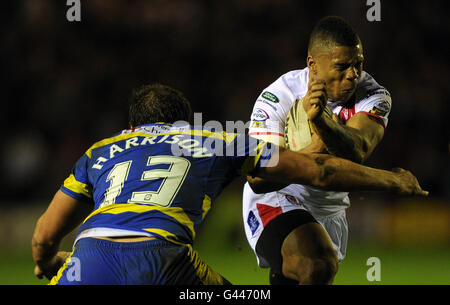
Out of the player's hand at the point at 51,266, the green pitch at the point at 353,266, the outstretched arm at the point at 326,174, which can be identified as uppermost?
the outstretched arm at the point at 326,174

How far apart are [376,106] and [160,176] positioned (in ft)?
6.68

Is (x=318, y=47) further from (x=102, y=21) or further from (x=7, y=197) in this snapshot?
(x=102, y=21)

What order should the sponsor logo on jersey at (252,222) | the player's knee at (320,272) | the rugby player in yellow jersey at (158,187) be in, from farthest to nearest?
1. the sponsor logo on jersey at (252,222)
2. the player's knee at (320,272)
3. the rugby player in yellow jersey at (158,187)

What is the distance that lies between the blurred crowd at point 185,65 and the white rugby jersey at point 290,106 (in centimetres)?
632

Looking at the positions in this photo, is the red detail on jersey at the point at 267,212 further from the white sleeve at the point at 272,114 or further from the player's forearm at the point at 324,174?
the player's forearm at the point at 324,174

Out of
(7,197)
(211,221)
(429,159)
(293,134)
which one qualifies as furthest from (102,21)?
(293,134)

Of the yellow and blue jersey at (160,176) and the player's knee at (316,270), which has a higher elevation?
the yellow and blue jersey at (160,176)

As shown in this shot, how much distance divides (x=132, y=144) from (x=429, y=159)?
907 centimetres

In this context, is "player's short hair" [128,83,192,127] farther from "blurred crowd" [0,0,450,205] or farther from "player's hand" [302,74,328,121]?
"blurred crowd" [0,0,450,205]

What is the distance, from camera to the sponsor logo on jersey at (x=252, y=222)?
4.75 metres

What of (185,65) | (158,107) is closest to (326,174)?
(158,107)

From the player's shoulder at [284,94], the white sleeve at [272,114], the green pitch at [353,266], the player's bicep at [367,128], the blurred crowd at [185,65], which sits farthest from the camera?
the blurred crowd at [185,65]

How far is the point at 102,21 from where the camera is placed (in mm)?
12719

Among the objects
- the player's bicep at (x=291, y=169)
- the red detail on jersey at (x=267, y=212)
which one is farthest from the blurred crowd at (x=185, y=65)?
the player's bicep at (x=291, y=169)
